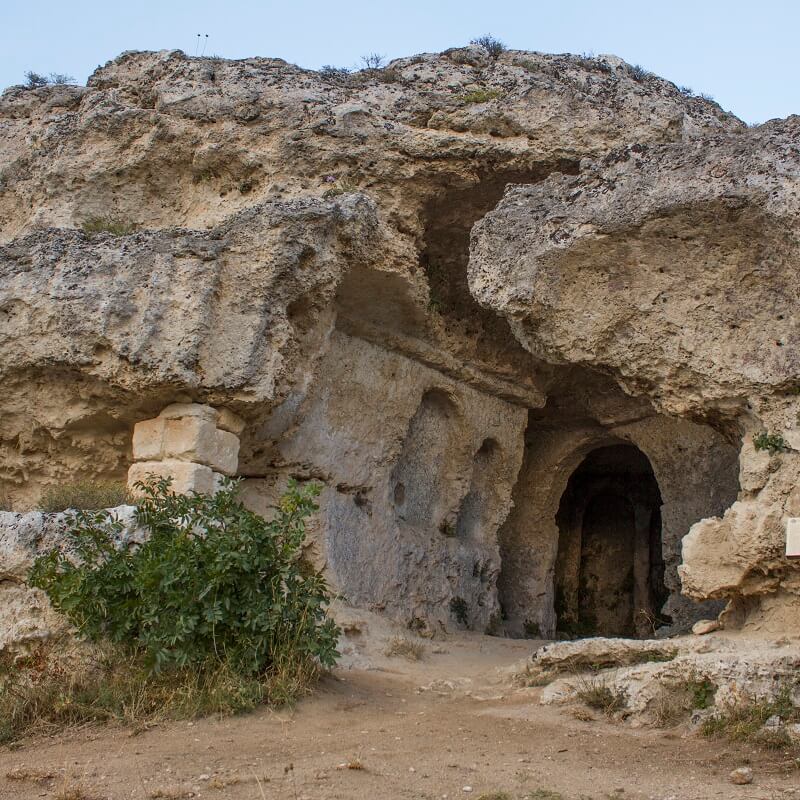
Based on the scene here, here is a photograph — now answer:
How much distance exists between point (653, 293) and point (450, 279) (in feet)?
9.88

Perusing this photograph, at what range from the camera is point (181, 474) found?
762cm

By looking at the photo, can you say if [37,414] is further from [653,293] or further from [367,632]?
[653,293]

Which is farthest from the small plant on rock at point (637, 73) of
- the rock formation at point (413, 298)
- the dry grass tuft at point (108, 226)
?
the dry grass tuft at point (108, 226)

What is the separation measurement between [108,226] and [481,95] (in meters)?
3.52

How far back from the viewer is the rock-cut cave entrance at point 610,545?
44.3ft

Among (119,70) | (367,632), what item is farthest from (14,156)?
(367,632)

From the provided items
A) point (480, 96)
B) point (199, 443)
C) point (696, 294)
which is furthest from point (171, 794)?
point (480, 96)

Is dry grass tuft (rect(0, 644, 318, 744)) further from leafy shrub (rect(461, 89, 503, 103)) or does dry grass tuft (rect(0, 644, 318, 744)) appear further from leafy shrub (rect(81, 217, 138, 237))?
leafy shrub (rect(461, 89, 503, 103))

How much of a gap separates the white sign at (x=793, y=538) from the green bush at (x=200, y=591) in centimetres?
282

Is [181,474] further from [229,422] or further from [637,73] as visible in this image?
[637,73]

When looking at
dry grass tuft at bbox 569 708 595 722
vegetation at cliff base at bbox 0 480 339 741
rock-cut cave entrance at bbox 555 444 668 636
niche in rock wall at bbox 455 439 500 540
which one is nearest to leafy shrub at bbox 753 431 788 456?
dry grass tuft at bbox 569 708 595 722

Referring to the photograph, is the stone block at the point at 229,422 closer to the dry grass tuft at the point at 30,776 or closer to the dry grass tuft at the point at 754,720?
the dry grass tuft at the point at 30,776

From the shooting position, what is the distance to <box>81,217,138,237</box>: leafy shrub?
8.76 meters

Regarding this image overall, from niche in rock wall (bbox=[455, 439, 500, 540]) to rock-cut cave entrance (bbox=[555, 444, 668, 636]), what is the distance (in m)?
2.82
